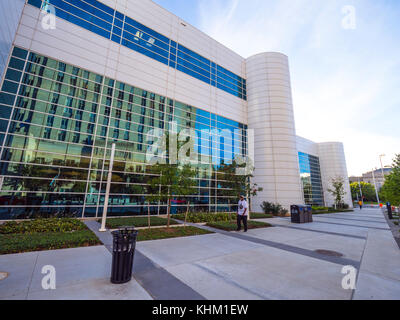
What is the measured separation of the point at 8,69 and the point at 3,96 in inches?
79.8

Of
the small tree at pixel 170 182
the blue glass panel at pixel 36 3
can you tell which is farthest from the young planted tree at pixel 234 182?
the blue glass panel at pixel 36 3

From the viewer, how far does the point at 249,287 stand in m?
3.83

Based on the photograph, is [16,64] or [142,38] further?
[142,38]

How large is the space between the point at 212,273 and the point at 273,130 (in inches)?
925

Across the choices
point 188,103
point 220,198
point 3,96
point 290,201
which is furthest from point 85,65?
point 290,201

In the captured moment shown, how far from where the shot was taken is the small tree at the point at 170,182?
10.1 metres

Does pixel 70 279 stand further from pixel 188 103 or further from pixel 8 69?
pixel 188 103

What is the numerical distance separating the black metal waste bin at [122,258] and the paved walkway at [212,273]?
22 centimetres

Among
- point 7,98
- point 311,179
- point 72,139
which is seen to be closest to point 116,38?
point 7,98

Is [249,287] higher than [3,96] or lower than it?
lower

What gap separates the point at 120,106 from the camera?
54.6 feet

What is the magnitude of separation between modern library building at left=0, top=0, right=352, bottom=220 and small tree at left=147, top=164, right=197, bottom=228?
0.88 m

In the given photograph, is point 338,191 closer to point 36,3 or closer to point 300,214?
point 300,214

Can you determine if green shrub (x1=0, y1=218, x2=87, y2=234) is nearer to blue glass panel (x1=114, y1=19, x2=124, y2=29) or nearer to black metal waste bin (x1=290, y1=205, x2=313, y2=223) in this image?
black metal waste bin (x1=290, y1=205, x2=313, y2=223)
